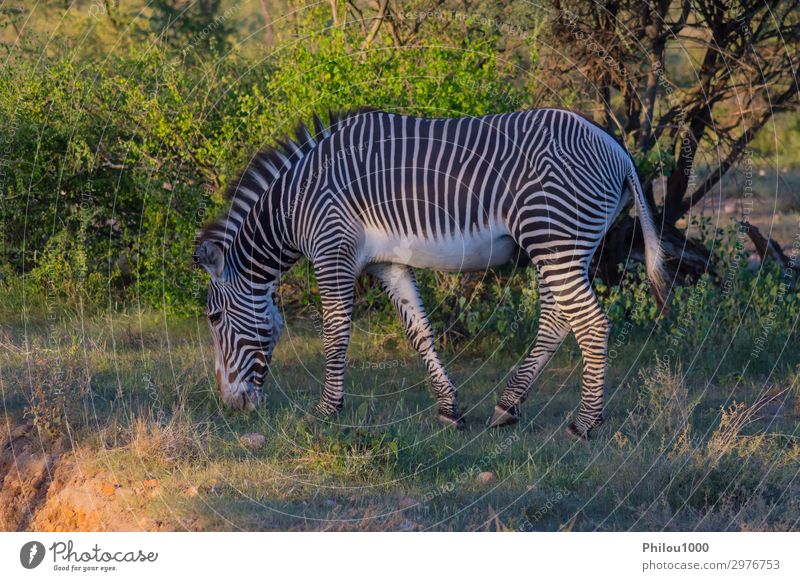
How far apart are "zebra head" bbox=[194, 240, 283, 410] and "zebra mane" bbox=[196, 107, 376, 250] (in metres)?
0.24

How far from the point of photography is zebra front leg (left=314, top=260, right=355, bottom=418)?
8.06m

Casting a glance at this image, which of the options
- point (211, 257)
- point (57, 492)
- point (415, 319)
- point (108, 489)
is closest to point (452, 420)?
point (415, 319)

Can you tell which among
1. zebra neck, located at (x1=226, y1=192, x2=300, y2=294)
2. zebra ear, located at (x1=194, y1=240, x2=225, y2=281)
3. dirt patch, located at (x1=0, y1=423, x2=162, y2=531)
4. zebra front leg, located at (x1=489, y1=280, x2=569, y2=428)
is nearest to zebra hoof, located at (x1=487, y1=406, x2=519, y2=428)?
zebra front leg, located at (x1=489, y1=280, x2=569, y2=428)

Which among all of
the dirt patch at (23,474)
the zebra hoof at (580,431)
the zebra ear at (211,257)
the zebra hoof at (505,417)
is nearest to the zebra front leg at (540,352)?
the zebra hoof at (505,417)

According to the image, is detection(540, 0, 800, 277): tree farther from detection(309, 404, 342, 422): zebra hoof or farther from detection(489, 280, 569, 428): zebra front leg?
detection(309, 404, 342, 422): zebra hoof

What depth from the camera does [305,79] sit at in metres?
9.98

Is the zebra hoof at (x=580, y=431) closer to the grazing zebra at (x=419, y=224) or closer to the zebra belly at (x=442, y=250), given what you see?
the grazing zebra at (x=419, y=224)

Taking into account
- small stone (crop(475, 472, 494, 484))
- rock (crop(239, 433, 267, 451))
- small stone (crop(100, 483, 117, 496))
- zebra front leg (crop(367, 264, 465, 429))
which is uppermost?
zebra front leg (crop(367, 264, 465, 429))

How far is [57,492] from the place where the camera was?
7.19m

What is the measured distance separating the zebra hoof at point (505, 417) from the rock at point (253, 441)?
203 cm

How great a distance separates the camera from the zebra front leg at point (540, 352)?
27.8 feet

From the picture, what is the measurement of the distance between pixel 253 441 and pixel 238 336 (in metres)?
1.19

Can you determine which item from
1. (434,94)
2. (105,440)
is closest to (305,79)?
(434,94)

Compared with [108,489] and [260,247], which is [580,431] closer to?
[260,247]
